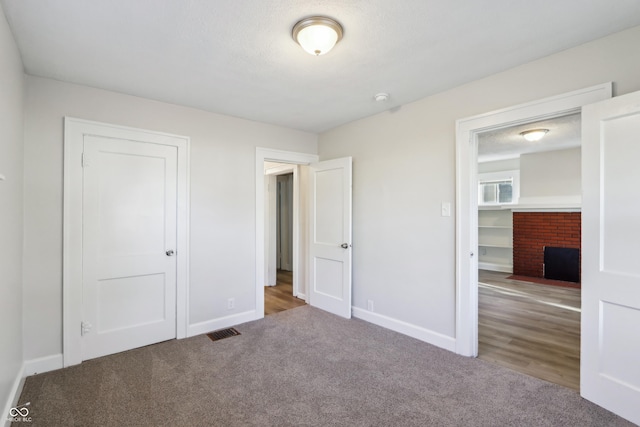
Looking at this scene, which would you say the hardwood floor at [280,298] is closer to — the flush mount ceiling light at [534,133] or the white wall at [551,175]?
the flush mount ceiling light at [534,133]

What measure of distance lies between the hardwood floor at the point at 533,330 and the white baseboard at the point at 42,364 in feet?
11.8

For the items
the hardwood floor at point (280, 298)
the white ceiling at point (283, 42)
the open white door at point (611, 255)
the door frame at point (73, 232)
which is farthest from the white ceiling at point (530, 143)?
the door frame at point (73, 232)

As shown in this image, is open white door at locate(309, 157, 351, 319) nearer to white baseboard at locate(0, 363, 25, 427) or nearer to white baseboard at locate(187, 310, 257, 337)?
white baseboard at locate(187, 310, 257, 337)

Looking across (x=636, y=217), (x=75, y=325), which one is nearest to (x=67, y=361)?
(x=75, y=325)

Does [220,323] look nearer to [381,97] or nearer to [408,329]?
[408,329]

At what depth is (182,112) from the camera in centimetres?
321

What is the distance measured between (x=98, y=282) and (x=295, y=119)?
2.60 meters

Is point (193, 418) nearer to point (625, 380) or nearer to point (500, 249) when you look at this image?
point (625, 380)

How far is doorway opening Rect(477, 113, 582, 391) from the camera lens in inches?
114

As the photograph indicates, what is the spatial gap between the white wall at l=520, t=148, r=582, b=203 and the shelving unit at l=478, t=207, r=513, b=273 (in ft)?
2.12

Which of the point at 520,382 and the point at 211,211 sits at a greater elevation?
the point at 211,211

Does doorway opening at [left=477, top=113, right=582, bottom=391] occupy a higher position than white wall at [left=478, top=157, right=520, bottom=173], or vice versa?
white wall at [left=478, top=157, right=520, bottom=173]

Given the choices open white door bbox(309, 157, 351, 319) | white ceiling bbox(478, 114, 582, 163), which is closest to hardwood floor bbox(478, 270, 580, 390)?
open white door bbox(309, 157, 351, 319)

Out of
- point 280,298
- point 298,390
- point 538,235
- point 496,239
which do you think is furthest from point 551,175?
point 298,390
